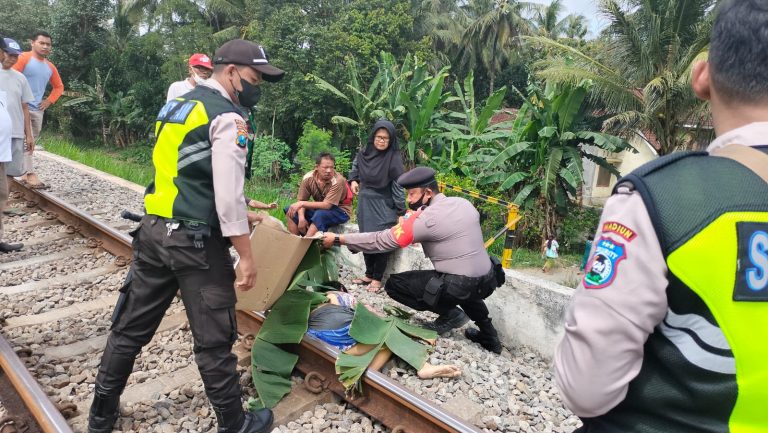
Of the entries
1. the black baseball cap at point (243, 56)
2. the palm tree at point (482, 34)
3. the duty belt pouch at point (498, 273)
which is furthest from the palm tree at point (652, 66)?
the palm tree at point (482, 34)

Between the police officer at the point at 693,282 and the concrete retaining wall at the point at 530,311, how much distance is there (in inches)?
137

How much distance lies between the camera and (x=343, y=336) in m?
3.77

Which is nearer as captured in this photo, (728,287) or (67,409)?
(728,287)

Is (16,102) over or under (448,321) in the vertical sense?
over

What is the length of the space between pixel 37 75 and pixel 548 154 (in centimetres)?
791

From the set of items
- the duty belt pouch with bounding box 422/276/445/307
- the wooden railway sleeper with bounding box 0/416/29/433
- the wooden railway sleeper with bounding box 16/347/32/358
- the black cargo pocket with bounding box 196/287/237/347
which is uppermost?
the black cargo pocket with bounding box 196/287/237/347

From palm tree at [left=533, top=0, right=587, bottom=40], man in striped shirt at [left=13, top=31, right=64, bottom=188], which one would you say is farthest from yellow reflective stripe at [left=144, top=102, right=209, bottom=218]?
palm tree at [left=533, top=0, right=587, bottom=40]

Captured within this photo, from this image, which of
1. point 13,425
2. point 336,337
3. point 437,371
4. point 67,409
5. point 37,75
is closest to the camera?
point 13,425

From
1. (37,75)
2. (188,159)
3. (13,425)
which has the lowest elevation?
(13,425)

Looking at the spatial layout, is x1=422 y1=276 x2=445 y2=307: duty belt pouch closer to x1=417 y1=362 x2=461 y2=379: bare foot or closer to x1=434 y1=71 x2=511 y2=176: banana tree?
x1=417 y1=362 x2=461 y2=379: bare foot

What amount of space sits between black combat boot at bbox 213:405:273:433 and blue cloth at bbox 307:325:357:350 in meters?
A: 0.86

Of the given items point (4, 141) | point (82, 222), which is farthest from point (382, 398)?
point (82, 222)

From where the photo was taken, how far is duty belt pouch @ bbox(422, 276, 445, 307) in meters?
4.47

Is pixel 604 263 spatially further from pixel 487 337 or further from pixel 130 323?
pixel 487 337
